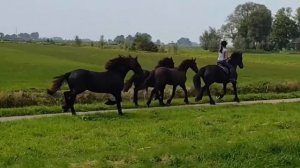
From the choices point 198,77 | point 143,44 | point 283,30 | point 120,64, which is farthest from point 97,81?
point 283,30

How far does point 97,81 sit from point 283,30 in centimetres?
12659

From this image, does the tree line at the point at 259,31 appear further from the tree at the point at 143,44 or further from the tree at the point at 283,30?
the tree at the point at 143,44

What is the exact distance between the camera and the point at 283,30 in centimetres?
13862

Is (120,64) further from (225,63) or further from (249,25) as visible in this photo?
(249,25)

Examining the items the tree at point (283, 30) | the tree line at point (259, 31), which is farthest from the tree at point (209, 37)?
the tree at point (283, 30)

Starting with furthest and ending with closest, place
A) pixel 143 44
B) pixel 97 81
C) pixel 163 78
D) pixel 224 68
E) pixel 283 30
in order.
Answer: pixel 283 30 < pixel 143 44 < pixel 224 68 < pixel 163 78 < pixel 97 81

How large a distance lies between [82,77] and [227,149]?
7.06m

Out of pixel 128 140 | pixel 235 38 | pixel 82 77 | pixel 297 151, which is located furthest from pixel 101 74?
pixel 235 38

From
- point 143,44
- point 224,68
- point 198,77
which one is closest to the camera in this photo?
point 198,77

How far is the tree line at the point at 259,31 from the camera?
139 meters

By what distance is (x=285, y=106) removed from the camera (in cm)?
2166

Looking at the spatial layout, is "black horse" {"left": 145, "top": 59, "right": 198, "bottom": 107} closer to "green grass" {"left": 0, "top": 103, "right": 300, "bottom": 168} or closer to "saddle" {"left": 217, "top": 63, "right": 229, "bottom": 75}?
"saddle" {"left": 217, "top": 63, "right": 229, "bottom": 75}

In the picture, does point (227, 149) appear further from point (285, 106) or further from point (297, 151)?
point (285, 106)

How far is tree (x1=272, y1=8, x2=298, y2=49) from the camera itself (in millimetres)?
139000
